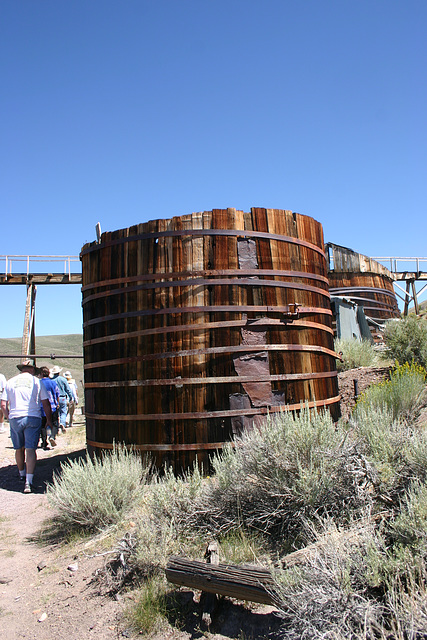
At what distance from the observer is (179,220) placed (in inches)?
247

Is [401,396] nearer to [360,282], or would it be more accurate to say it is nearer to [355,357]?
[355,357]

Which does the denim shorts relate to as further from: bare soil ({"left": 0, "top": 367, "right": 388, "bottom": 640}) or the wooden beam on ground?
the wooden beam on ground

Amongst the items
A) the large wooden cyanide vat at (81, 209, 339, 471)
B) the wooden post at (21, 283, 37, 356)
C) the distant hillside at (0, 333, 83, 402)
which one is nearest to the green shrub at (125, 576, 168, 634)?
the large wooden cyanide vat at (81, 209, 339, 471)

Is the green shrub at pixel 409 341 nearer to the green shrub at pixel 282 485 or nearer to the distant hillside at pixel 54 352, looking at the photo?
the green shrub at pixel 282 485

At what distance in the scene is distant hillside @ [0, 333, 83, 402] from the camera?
5253cm

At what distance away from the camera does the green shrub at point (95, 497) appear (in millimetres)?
5008

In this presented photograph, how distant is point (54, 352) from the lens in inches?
2509

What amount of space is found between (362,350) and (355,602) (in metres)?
9.32

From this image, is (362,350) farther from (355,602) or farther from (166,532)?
(355,602)

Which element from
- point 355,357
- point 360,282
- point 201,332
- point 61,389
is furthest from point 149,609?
point 360,282

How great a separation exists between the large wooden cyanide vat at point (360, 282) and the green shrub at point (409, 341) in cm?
629

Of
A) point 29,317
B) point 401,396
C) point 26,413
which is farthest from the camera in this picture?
point 29,317

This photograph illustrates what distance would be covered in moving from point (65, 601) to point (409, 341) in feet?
27.4

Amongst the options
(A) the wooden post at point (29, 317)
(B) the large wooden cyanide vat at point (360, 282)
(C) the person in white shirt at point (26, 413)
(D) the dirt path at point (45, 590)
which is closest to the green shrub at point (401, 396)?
(D) the dirt path at point (45, 590)
